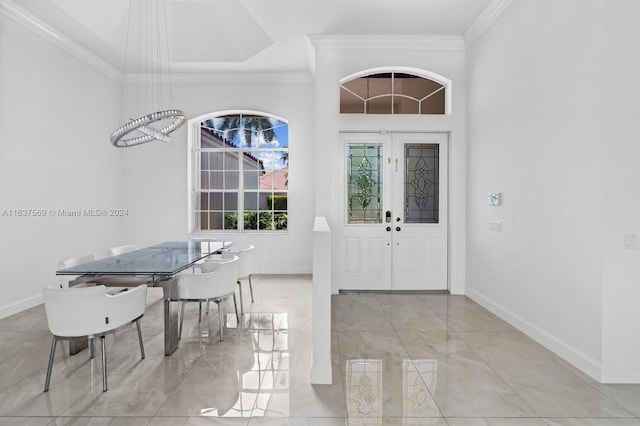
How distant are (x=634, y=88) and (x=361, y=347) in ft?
9.73

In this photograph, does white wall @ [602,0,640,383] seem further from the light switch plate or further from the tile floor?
the light switch plate

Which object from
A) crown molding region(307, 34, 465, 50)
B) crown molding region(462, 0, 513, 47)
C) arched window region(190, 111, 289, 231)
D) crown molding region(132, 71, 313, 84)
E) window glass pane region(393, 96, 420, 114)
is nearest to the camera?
crown molding region(462, 0, 513, 47)

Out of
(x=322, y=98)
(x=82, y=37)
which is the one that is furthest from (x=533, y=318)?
(x=82, y=37)

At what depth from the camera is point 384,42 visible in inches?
198

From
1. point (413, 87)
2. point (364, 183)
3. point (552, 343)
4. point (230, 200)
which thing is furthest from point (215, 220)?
point (552, 343)

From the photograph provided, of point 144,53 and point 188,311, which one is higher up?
point 144,53

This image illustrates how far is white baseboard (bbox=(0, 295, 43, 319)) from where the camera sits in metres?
4.14

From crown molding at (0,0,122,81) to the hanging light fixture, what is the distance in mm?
344

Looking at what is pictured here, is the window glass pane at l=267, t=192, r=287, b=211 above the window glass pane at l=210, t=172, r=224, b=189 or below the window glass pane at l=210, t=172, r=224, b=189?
below

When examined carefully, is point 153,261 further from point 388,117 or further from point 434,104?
point 434,104

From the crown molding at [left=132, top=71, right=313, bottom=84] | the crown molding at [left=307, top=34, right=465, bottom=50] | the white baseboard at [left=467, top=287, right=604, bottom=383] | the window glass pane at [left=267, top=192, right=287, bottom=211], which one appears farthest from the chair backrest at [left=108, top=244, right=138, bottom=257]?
the white baseboard at [left=467, top=287, right=604, bottom=383]

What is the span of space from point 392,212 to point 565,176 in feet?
8.07

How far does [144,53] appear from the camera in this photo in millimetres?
5637

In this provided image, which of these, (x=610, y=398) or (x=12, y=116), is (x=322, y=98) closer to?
(x=12, y=116)
